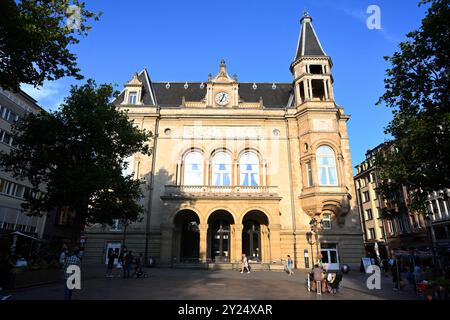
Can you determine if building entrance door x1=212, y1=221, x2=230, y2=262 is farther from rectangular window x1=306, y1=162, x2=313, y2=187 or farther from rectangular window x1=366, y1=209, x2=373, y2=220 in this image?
rectangular window x1=366, y1=209, x2=373, y2=220

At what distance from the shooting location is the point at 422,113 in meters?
17.0

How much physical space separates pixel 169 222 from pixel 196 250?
5.68 m

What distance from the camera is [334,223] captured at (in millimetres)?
30156

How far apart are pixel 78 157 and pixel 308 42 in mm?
31742

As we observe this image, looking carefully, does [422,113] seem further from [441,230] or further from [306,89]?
[441,230]

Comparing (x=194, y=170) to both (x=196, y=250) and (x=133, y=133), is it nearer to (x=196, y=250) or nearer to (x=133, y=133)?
(x=196, y=250)

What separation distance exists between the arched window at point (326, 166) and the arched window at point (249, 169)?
7.02m

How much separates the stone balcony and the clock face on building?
37.1 feet

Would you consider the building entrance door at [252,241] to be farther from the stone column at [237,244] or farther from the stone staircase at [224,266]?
the stone column at [237,244]

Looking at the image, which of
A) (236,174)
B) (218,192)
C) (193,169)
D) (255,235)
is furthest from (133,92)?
(255,235)

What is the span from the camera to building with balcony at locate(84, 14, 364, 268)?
29391mm
